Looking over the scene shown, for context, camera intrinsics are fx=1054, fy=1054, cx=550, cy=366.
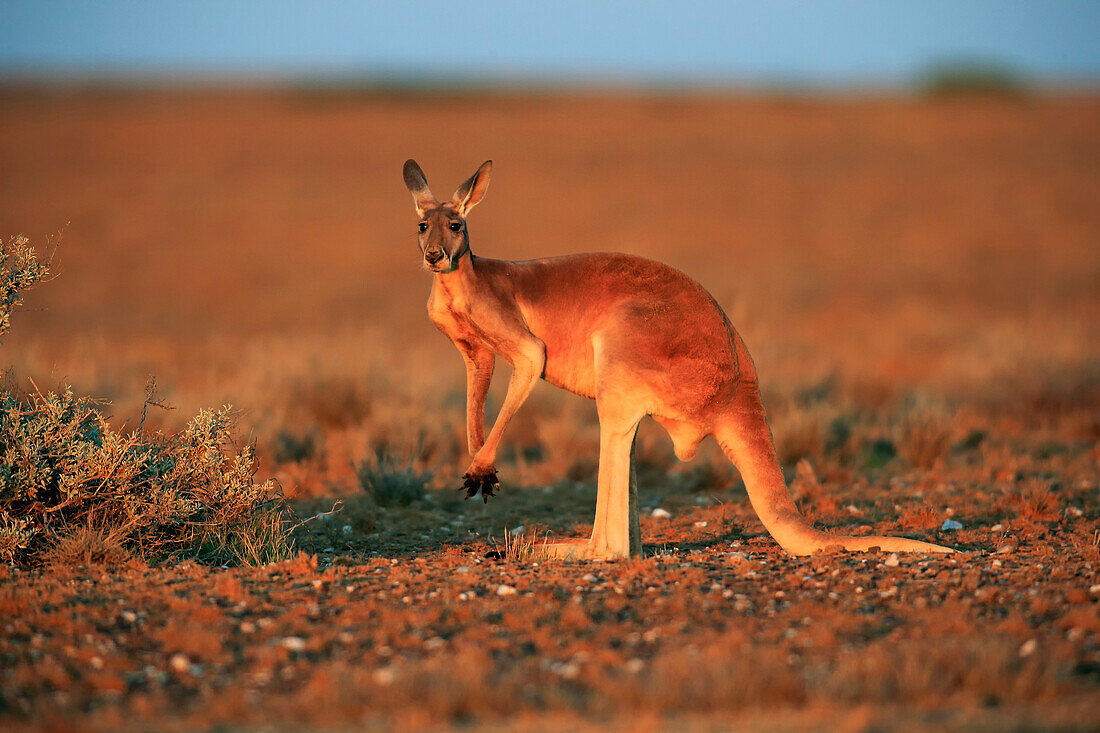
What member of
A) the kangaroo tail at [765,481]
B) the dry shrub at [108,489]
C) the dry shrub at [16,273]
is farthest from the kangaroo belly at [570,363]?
the dry shrub at [16,273]

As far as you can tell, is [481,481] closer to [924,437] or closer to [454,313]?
[454,313]

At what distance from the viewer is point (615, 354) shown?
6.11m

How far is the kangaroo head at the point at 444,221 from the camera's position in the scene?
19.7ft

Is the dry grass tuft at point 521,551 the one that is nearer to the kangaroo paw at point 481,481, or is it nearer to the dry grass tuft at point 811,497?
the kangaroo paw at point 481,481

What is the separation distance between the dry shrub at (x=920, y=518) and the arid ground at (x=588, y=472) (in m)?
0.03

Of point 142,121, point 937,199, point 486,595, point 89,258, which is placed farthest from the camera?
point 142,121

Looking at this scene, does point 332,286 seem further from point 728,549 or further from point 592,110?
point 592,110

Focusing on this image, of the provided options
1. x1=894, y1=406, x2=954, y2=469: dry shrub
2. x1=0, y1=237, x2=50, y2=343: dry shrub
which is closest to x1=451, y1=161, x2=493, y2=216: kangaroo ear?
x1=0, y1=237, x2=50, y2=343: dry shrub

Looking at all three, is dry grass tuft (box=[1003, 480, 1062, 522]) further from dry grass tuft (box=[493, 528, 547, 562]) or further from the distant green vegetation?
the distant green vegetation

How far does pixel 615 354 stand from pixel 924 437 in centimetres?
565

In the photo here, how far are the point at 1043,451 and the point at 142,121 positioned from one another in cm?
4057

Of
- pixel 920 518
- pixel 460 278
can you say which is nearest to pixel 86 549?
pixel 460 278

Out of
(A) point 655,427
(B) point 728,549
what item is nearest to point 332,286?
(A) point 655,427

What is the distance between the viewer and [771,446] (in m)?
6.39
